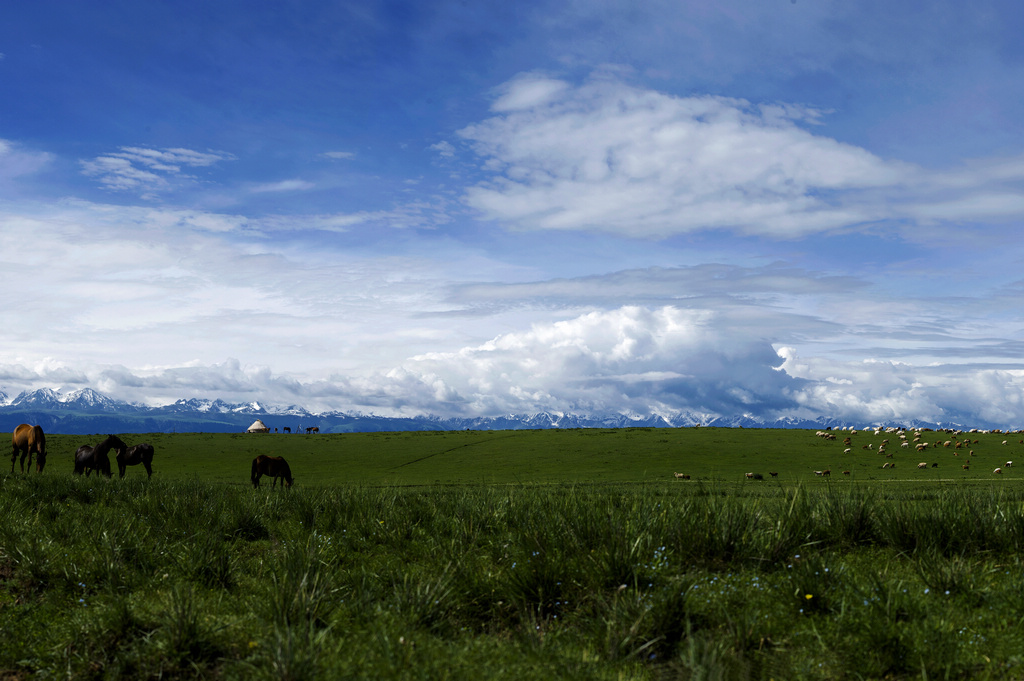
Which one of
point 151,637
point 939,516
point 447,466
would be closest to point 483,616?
point 151,637

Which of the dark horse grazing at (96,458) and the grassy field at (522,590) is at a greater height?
the grassy field at (522,590)

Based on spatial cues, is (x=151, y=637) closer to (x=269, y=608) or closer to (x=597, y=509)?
(x=269, y=608)

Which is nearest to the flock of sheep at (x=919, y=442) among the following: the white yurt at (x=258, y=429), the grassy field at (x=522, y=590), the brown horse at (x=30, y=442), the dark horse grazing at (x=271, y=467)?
the dark horse grazing at (x=271, y=467)

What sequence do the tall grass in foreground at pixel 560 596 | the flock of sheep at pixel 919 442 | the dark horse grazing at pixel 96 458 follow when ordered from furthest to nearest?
the flock of sheep at pixel 919 442 < the dark horse grazing at pixel 96 458 < the tall grass in foreground at pixel 560 596

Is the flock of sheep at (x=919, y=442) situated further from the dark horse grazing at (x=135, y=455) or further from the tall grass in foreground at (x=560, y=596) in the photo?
the dark horse grazing at (x=135, y=455)

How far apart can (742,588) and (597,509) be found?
313 centimetres

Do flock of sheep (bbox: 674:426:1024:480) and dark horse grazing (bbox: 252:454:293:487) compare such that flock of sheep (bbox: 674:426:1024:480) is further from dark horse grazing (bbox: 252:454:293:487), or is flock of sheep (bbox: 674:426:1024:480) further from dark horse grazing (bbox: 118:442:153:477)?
dark horse grazing (bbox: 118:442:153:477)

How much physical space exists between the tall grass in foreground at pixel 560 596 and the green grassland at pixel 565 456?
30895 mm

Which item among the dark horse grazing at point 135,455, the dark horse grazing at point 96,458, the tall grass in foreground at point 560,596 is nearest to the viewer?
the tall grass in foreground at point 560,596

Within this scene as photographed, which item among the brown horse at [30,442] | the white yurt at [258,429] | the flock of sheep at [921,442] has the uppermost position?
the brown horse at [30,442]

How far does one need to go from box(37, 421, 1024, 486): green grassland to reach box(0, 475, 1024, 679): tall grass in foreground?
30895mm

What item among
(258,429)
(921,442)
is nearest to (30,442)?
(921,442)

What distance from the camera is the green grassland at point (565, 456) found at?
46906mm

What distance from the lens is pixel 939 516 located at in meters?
9.13
